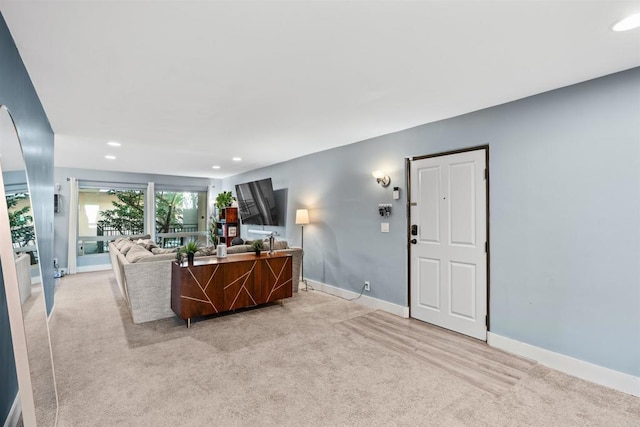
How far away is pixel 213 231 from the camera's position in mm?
8641

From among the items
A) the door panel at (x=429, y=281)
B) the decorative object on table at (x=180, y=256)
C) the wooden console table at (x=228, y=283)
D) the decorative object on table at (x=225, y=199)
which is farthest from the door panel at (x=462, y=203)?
the decorative object on table at (x=225, y=199)

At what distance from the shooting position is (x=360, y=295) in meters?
4.66

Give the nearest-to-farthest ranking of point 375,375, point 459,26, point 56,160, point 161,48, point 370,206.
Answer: point 459,26
point 161,48
point 375,375
point 370,206
point 56,160

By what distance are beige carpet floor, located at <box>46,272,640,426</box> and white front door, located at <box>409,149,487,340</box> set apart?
252mm

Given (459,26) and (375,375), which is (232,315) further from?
(459,26)

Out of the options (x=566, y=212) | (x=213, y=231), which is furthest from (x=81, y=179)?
(x=566, y=212)

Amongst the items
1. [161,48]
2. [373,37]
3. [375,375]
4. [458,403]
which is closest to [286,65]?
[373,37]

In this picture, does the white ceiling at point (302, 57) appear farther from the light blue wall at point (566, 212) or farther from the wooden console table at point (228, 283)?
the wooden console table at point (228, 283)

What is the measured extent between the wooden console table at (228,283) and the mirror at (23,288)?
157 cm

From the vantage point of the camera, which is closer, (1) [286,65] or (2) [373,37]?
(2) [373,37]

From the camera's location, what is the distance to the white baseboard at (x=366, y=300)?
4.09 metres

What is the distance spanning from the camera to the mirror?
1.47 m

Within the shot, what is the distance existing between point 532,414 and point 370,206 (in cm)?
289

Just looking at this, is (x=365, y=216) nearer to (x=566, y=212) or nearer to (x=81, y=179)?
(x=566, y=212)
